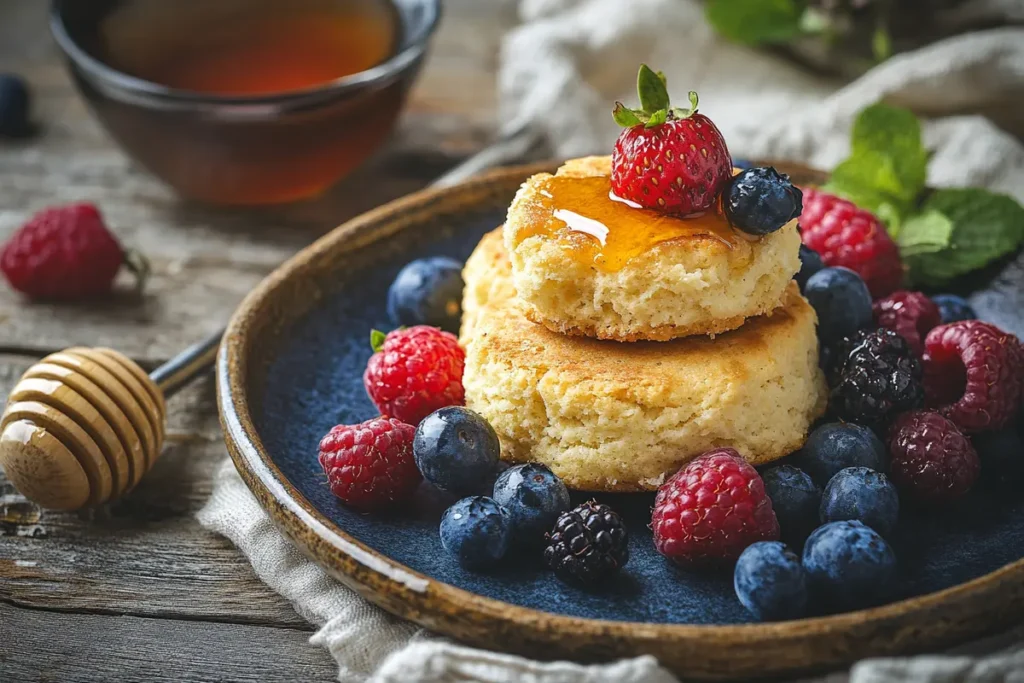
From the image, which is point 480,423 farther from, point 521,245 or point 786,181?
point 786,181

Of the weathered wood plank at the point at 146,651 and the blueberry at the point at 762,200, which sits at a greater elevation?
the blueberry at the point at 762,200

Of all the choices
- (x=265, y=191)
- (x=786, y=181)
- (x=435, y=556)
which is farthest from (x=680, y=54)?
(x=435, y=556)

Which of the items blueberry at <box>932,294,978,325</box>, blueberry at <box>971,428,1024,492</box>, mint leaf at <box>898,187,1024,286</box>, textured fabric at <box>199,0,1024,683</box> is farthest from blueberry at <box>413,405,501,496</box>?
mint leaf at <box>898,187,1024,286</box>

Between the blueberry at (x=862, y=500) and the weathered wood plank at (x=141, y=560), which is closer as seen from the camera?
the blueberry at (x=862, y=500)

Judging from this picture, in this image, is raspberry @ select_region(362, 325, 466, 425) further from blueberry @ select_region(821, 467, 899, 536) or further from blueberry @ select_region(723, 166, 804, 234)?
blueberry @ select_region(821, 467, 899, 536)

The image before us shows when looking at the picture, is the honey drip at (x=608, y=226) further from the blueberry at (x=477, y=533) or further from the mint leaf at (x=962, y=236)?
the mint leaf at (x=962, y=236)

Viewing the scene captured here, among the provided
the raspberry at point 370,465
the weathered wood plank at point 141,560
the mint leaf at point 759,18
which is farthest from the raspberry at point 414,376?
the mint leaf at point 759,18

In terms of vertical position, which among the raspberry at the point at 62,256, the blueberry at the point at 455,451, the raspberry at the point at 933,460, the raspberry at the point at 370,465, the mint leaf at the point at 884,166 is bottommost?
the raspberry at the point at 62,256
